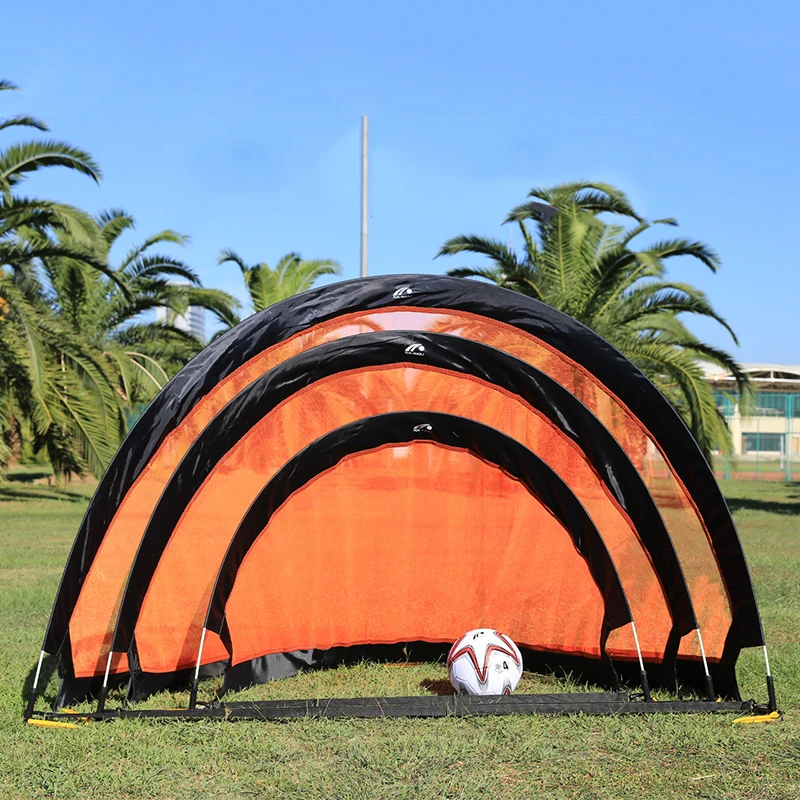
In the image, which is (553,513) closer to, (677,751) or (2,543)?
(677,751)

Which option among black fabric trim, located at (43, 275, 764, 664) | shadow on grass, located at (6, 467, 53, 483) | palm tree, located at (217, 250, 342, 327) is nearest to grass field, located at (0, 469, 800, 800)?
black fabric trim, located at (43, 275, 764, 664)

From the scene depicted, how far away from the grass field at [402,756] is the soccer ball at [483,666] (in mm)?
379

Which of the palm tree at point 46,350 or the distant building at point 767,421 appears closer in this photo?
the palm tree at point 46,350

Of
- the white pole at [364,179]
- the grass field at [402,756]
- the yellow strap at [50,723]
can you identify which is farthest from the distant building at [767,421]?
the yellow strap at [50,723]

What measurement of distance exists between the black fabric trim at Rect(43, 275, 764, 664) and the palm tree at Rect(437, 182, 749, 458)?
1022 cm

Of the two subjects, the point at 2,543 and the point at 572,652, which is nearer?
the point at 572,652

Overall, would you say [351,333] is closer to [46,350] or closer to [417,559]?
[417,559]

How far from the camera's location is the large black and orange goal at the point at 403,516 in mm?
5438

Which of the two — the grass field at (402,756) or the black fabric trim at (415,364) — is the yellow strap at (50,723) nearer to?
the grass field at (402,756)

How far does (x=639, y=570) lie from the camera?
19.6 ft

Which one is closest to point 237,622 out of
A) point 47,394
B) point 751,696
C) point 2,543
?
point 751,696

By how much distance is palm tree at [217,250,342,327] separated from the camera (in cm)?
2020

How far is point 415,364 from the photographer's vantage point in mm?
6375

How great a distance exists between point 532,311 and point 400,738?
8.19 feet
